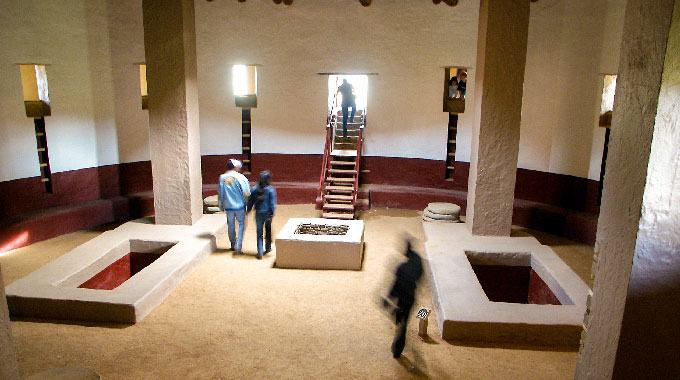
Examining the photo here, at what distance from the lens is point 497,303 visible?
5.91 m

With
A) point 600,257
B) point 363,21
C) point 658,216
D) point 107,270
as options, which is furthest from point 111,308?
point 363,21

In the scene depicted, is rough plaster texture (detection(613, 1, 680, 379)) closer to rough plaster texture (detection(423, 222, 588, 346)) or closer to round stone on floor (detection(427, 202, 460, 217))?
rough plaster texture (detection(423, 222, 588, 346))

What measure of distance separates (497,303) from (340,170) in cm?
618

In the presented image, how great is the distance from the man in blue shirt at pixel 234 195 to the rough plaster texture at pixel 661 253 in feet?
20.6

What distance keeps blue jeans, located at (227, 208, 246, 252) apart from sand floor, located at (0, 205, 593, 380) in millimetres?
913

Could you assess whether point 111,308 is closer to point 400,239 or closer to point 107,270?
point 107,270

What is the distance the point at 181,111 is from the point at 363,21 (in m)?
5.83

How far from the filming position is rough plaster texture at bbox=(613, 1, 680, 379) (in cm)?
247

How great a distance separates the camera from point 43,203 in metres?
9.58

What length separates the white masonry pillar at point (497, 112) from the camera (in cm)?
785

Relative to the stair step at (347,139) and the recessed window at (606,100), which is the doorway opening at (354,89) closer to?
the stair step at (347,139)

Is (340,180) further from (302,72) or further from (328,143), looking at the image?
(302,72)

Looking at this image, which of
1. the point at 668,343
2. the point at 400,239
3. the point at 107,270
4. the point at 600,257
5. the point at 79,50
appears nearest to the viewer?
the point at 668,343

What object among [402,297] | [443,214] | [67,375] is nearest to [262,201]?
[402,297]
